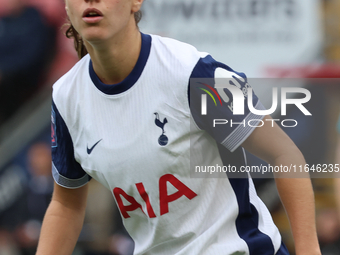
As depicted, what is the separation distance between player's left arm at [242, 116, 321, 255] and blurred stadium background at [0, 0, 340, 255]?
2.41 meters

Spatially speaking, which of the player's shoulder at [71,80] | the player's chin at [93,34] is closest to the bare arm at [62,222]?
the player's shoulder at [71,80]

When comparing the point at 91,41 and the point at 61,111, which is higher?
the point at 91,41

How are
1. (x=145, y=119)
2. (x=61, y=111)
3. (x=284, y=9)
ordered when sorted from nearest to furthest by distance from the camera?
(x=145, y=119)
(x=61, y=111)
(x=284, y=9)

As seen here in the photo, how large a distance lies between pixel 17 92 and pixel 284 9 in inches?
103

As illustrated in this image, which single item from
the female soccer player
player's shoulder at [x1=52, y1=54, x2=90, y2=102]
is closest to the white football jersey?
the female soccer player

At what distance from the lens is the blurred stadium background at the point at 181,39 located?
4152 mm

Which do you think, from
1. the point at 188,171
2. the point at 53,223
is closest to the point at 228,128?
the point at 188,171

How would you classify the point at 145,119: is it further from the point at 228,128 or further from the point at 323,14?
the point at 323,14

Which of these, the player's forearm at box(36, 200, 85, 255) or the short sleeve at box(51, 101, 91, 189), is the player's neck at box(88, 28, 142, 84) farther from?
the player's forearm at box(36, 200, 85, 255)

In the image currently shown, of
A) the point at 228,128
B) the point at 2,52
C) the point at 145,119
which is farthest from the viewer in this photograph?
the point at 2,52

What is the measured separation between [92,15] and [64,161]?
66cm

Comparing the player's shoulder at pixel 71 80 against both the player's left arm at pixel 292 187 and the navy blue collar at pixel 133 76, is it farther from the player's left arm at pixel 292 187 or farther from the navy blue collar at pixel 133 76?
the player's left arm at pixel 292 187

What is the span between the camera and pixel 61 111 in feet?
6.31

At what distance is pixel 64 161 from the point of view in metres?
2.04
